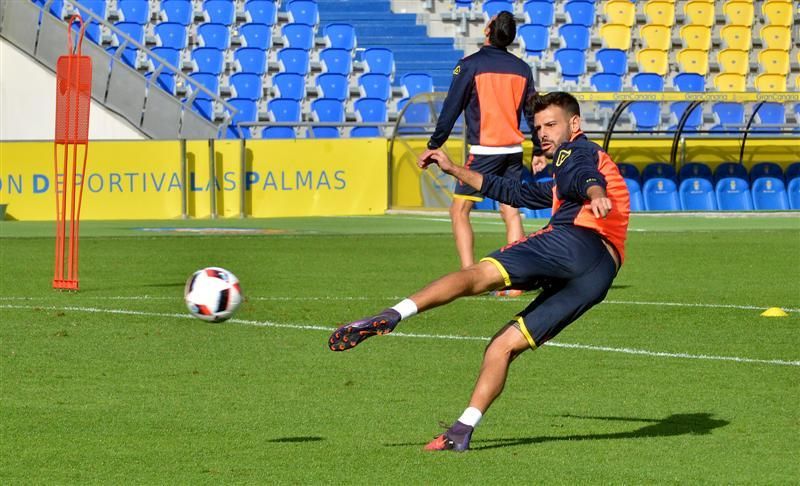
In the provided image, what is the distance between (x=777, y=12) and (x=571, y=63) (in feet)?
19.4

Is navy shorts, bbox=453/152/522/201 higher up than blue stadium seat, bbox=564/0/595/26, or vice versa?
blue stadium seat, bbox=564/0/595/26

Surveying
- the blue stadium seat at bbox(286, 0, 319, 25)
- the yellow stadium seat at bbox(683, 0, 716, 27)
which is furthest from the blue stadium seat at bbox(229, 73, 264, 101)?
the yellow stadium seat at bbox(683, 0, 716, 27)

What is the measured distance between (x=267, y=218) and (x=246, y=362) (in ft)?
54.4

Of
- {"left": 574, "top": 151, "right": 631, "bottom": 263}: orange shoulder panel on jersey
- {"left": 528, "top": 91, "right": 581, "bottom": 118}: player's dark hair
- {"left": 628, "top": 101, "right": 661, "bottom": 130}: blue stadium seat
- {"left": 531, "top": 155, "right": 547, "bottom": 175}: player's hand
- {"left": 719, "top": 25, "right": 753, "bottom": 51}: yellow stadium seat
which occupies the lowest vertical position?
{"left": 628, "top": 101, "right": 661, "bottom": 130}: blue stadium seat

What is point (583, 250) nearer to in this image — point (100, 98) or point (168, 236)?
point (168, 236)

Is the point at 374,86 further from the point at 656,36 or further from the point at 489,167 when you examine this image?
the point at 489,167

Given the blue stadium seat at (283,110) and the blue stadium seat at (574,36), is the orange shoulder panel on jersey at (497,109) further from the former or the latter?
the blue stadium seat at (574,36)

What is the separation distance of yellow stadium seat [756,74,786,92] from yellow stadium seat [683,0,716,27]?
6.43ft

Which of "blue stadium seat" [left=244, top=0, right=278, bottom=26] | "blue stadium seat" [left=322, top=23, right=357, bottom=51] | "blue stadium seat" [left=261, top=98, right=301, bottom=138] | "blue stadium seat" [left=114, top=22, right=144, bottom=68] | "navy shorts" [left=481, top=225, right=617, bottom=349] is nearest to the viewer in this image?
"navy shorts" [left=481, top=225, right=617, bottom=349]

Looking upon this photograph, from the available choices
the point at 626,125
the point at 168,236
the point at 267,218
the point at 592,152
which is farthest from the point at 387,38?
the point at 592,152

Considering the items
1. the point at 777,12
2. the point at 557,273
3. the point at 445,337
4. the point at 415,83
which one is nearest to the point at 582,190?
the point at 557,273

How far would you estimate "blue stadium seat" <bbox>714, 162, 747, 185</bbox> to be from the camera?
2706 centimetres

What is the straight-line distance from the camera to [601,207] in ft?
19.3

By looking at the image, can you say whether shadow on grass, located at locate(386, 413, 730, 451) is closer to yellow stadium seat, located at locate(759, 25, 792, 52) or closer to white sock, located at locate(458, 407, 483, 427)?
white sock, located at locate(458, 407, 483, 427)
